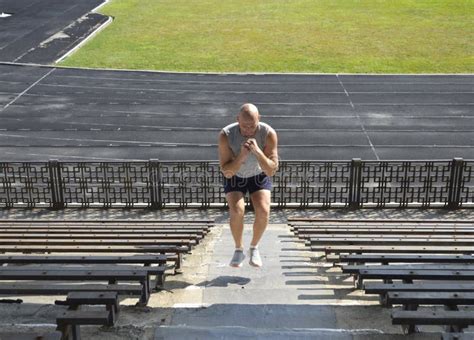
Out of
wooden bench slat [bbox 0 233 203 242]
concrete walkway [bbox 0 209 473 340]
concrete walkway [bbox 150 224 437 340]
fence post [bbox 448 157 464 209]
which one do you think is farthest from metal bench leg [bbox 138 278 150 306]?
fence post [bbox 448 157 464 209]

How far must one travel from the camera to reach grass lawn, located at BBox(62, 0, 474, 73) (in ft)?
106

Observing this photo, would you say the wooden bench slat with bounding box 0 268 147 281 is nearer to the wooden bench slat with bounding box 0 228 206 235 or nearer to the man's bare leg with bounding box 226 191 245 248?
the man's bare leg with bounding box 226 191 245 248

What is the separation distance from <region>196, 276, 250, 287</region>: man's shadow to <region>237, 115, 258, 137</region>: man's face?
1680mm

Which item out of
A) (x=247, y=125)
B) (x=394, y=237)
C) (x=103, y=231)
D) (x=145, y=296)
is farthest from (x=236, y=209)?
(x=103, y=231)

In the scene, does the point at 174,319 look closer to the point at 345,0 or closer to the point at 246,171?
the point at 246,171

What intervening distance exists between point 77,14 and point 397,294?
157 feet

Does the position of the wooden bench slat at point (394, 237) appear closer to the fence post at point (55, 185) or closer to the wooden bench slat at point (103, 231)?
the wooden bench slat at point (103, 231)

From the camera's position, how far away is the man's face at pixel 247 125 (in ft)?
21.8

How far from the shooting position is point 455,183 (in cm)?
1278

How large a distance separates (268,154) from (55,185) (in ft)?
24.7

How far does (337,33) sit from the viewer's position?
1586 inches

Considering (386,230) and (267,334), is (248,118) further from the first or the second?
(386,230)

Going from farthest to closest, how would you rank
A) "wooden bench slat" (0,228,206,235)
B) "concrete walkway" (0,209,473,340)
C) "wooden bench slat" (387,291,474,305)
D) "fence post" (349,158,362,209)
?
"fence post" (349,158,362,209) < "wooden bench slat" (0,228,206,235) < "concrete walkway" (0,209,473,340) < "wooden bench slat" (387,291,474,305)

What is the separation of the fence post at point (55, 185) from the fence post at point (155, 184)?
196 centimetres
